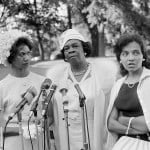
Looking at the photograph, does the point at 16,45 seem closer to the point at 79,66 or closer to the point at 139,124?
the point at 79,66

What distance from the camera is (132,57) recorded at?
3254 mm

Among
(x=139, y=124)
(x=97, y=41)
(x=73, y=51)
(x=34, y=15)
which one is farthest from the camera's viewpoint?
(x=97, y=41)

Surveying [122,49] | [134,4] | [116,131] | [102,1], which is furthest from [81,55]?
[134,4]

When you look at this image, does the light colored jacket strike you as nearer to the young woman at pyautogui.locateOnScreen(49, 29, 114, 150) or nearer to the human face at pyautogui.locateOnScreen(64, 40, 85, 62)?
the young woman at pyautogui.locateOnScreen(49, 29, 114, 150)

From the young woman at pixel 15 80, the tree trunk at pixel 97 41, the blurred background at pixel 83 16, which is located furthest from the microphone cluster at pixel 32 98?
the tree trunk at pixel 97 41

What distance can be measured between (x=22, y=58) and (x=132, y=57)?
1.16 meters

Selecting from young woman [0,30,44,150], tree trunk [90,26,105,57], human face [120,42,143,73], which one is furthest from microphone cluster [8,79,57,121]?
tree trunk [90,26,105,57]

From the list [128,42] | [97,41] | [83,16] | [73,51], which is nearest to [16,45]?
[73,51]

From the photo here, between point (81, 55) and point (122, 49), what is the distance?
0.63 meters

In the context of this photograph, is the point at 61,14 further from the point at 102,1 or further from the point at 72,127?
the point at 72,127

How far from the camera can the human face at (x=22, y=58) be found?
3.84 metres

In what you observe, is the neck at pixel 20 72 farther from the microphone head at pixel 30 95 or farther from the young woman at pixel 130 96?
the young woman at pixel 130 96

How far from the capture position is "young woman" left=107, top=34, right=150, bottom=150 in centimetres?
313

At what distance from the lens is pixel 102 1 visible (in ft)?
61.5
